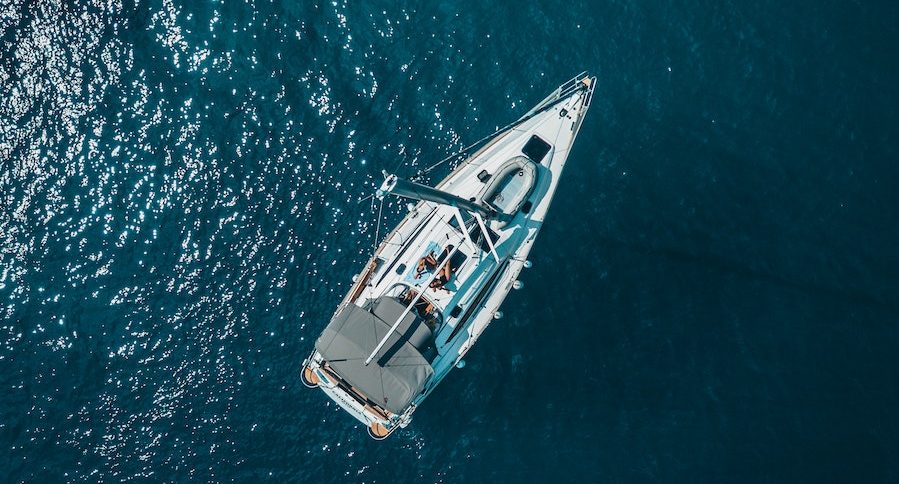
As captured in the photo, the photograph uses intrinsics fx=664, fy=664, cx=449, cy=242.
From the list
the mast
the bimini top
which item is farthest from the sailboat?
the mast

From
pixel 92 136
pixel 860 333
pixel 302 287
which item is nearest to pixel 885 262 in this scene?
pixel 860 333

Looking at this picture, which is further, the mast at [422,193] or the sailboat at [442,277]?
the sailboat at [442,277]

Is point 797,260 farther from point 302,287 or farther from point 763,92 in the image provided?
point 302,287

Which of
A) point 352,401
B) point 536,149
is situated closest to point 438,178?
point 536,149

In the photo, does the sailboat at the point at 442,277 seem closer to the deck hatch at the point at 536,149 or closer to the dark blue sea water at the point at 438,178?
the deck hatch at the point at 536,149

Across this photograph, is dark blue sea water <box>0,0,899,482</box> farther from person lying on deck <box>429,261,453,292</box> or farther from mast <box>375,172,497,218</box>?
mast <box>375,172,497,218</box>

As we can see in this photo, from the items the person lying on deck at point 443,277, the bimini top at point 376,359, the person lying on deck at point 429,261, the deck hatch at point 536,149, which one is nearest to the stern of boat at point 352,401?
the bimini top at point 376,359

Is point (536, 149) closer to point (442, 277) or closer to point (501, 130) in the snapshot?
point (501, 130)

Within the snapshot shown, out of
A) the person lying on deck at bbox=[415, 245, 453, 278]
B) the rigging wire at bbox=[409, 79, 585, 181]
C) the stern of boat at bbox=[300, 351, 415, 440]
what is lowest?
the stern of boat at bbox=[300, 351, 415, 440]
